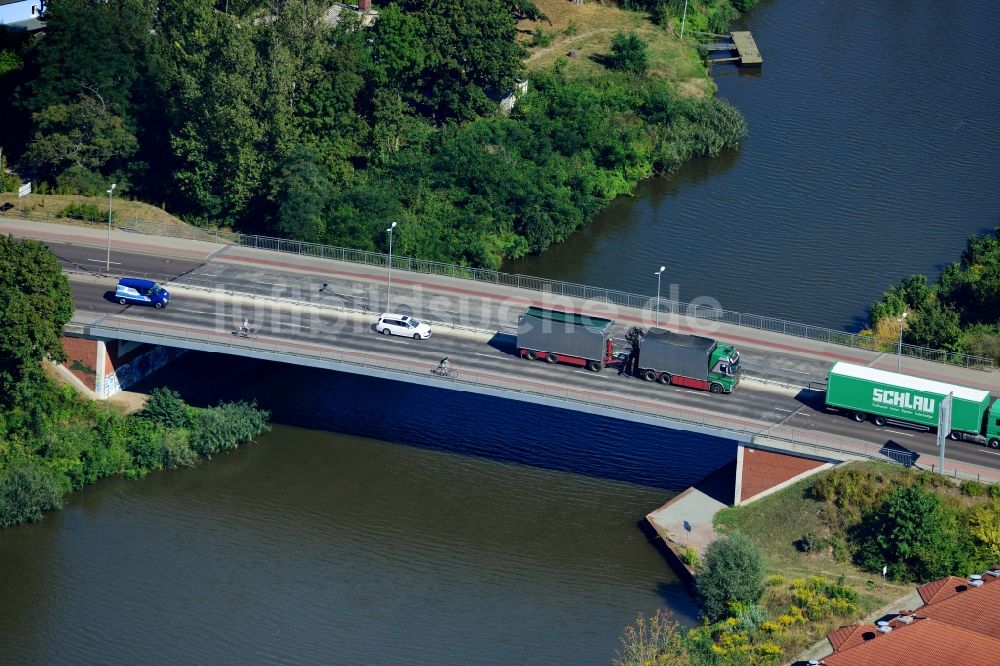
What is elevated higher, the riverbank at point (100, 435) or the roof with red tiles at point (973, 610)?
the riverbank at point (100, 435)

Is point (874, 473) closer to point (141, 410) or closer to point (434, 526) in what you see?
point (434, 526)

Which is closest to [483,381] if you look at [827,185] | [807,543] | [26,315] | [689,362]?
[689,362]

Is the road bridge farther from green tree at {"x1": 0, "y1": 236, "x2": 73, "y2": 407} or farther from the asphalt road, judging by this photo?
green tree at {"x1": 0, "y1": 236, "x2": 73, "y2": 407}

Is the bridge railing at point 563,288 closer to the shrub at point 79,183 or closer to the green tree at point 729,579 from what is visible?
the shrub at point 79,183

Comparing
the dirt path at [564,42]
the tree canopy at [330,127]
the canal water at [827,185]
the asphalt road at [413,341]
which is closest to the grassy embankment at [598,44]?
the dirt path at [564,42]

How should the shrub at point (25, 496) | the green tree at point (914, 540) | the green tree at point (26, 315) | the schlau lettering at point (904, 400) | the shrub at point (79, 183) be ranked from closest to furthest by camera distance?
the green tree at point (914, 540) → the shrub at point (25, 496) → the schlau lettering at point (904, 400) → the green tree at point (26, 315) → the shrub at point (79, 183)
